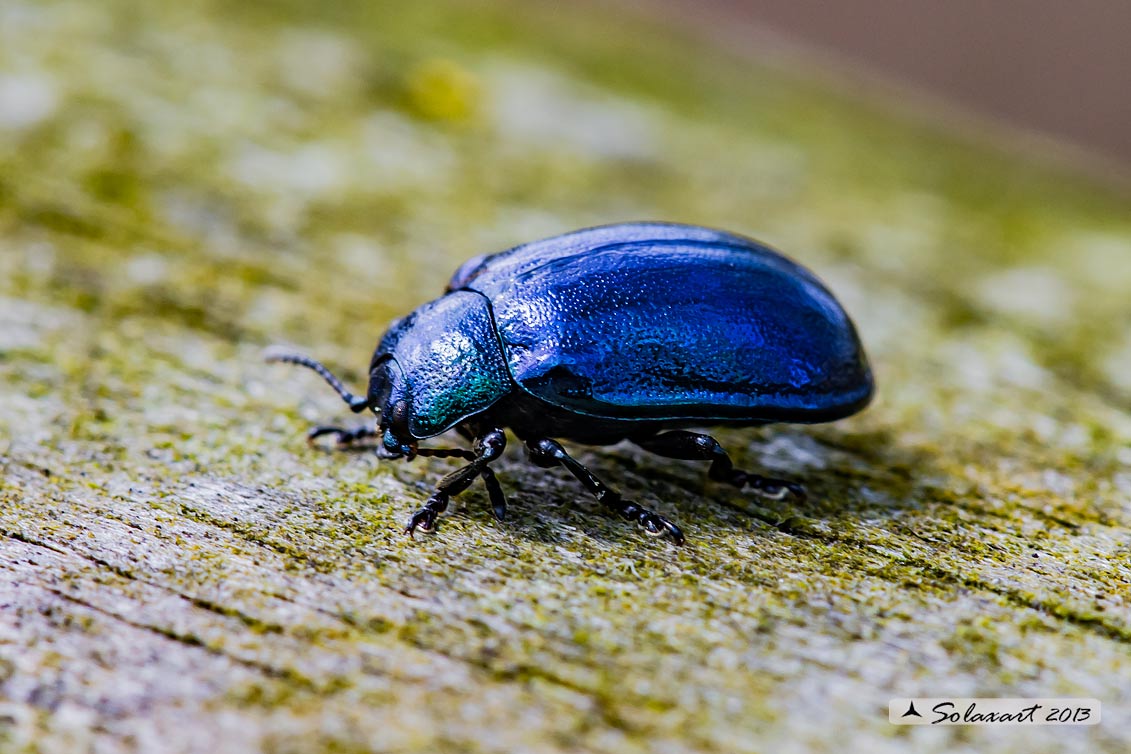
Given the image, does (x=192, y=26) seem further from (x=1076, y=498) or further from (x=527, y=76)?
(x=1076, y=498)

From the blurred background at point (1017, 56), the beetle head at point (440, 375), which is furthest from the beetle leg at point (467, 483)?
the blurred background at point (1017, 56)

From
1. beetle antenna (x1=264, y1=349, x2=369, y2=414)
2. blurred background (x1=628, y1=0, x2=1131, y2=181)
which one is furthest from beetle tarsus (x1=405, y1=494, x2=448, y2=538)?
blurred background (x1=628, y1=0, x2=1131, y2=181)

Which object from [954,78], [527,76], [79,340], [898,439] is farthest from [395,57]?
[954,78]

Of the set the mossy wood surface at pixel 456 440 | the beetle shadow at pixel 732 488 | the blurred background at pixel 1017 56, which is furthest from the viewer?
the blurred background at pixel 1017 56

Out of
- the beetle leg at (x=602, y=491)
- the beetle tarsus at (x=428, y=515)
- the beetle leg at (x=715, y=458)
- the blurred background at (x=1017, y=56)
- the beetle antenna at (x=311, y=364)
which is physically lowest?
the beetle tarsus at (x=428, y=515)

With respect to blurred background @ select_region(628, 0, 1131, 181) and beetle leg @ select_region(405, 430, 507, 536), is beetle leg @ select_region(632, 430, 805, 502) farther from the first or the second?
blurred background @ select_region(628, 0, 1131, 181)

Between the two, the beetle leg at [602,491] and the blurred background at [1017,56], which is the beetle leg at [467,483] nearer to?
the beetle leg at [602,491]
